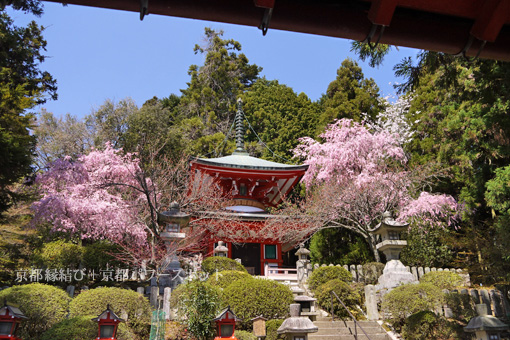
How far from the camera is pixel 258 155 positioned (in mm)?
30812

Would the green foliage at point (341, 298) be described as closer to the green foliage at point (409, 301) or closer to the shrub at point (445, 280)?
the green foliage at point (409, 301)

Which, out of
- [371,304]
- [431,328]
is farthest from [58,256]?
[431,328]

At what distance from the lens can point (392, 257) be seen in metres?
11.6

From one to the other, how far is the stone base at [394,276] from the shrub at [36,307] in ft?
27.5

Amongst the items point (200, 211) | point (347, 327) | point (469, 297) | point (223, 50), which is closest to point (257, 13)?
point (347, 327)

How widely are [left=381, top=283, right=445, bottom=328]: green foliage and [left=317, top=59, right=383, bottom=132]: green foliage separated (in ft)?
51.2

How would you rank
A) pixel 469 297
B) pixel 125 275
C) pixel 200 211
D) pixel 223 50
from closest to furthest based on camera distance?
pixel 469 297 < pixel 125 275 < pixel 200 211 < pixel 223 50

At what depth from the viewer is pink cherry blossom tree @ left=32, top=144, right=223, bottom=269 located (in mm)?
15586

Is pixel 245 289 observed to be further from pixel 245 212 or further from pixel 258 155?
pixel 258 155

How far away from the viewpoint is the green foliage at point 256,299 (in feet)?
29.6

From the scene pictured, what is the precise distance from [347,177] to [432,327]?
11368mm

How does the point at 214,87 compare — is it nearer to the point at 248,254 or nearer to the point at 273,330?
the point at 248,254

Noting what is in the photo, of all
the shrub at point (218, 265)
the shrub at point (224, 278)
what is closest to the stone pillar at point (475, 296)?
the shrub at point (224, 278)

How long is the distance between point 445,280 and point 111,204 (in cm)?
1325
